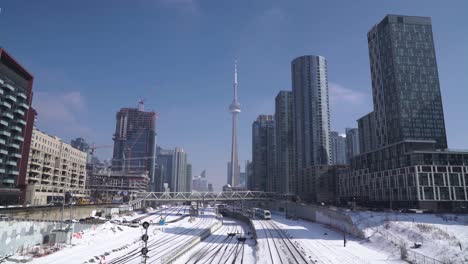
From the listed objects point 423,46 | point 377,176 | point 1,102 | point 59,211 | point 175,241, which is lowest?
point 175,241

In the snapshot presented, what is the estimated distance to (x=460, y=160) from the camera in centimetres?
13350

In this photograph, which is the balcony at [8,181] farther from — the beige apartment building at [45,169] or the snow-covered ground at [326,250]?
the snow-covered ground at [326,250]

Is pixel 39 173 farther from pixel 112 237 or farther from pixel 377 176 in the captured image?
pixel 377 176

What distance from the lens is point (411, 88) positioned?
625ft

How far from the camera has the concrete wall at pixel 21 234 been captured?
59469mm

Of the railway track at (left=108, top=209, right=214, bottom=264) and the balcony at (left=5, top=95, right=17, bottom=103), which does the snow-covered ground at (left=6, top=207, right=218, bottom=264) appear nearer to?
the railway track at (left=108, top=209, right=214, bottom=264)

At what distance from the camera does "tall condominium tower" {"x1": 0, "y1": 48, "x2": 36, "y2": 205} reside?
11969cm

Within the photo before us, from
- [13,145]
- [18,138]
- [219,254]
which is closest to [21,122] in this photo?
[18,138]

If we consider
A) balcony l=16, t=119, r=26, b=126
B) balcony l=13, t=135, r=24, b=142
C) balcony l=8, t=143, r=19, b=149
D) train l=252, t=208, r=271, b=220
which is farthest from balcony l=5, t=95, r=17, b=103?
train l=252, t=208, r=271, b=220

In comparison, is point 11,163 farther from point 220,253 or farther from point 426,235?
point 426,235

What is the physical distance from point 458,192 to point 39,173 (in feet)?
626

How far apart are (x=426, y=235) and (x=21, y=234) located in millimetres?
81238

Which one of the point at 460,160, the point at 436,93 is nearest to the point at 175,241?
the point at 460,160

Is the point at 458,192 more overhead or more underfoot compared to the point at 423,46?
more underfoot
